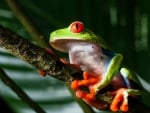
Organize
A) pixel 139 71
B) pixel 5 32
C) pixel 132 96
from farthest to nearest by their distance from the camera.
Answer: pixel 139 71 < pixel 132 96 < pixel 5 32

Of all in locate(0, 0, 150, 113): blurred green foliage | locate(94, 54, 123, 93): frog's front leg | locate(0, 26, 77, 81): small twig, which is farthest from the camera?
locate(0, 0, 150, 113): blurred green foliage

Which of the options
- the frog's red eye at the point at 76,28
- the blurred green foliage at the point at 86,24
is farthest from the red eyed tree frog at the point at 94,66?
the blurred green foliage at the point at 86,24

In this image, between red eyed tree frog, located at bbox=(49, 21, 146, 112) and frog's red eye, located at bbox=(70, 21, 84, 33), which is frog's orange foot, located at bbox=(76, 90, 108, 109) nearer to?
red eyed tree frog, located at bbox=(49, 21, 146, 112)

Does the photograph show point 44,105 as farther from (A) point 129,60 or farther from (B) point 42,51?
(B) point 42,51

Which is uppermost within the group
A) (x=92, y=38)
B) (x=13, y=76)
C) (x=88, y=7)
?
(x=88, y=7)

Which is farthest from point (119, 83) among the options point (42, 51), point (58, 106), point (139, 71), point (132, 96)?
point (58, 106)

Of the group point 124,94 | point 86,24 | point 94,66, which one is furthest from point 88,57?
point 86,24

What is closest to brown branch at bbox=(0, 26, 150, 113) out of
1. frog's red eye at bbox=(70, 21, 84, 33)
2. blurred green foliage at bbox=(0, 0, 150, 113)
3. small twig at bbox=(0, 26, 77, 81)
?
small twig at bbox=(0, 26, 77, 81)
